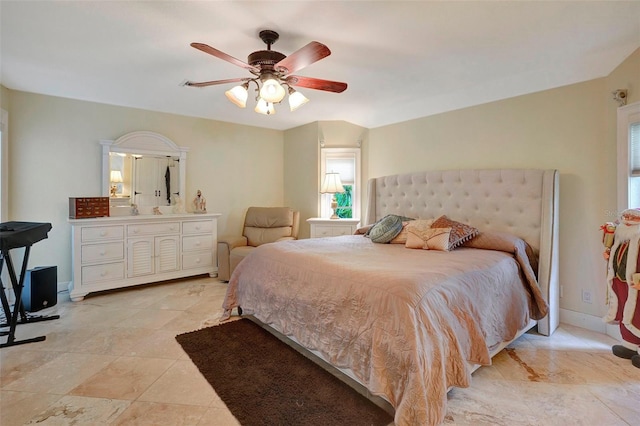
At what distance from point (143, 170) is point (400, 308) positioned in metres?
4.15

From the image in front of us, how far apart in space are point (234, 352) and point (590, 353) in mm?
2784

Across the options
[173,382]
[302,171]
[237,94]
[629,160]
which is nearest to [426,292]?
[173,382]

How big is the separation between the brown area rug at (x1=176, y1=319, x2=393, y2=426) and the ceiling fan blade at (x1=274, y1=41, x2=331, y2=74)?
2.10 meters

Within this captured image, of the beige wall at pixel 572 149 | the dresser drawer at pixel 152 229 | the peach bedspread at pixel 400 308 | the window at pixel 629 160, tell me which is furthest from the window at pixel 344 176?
the window at pixel 629 160

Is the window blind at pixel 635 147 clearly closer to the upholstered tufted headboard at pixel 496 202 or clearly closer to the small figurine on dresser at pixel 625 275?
the upholstered tufted headboard at pixel 496 202

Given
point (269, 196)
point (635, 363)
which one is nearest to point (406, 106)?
point (269, 196)

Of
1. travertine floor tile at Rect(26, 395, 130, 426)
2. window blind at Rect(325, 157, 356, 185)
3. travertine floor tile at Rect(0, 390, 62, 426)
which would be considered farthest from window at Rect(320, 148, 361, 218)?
travertine floor tile at Rect(0, 390, 62, 426)

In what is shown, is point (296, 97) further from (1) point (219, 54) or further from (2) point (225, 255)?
(2) point (225, 255)

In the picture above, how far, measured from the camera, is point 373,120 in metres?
4.49

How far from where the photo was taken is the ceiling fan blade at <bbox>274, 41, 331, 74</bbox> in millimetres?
1874

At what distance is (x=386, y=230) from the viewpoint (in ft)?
10.8

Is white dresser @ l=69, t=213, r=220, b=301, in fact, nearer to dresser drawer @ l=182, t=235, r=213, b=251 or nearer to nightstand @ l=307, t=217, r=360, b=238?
dresser drawer @ l=182, t=235, r=213, b=251

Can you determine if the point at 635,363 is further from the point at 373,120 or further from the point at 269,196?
the point at 269,196

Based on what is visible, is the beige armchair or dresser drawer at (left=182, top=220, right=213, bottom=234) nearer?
dresser drawer at (left=182, top=220, right=213, bottom=234)
